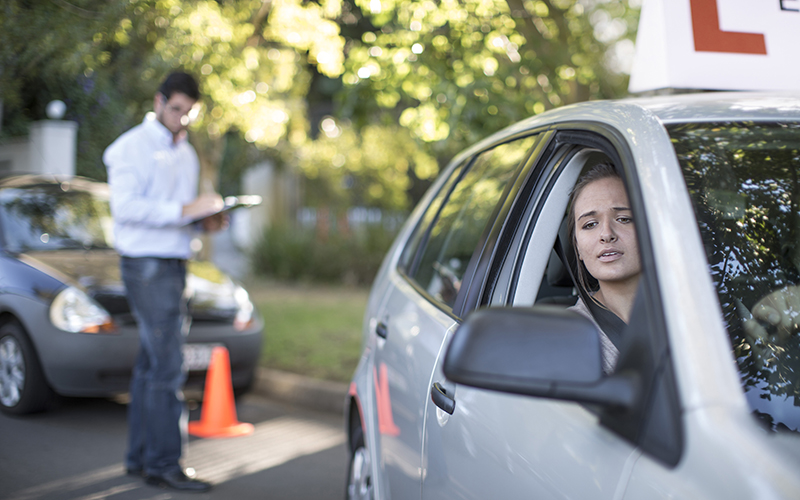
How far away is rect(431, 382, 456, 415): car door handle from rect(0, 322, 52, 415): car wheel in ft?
12.6

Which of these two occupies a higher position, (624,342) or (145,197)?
(145,197)

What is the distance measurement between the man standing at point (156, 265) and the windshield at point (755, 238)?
270cm

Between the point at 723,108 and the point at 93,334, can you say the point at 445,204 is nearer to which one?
the point at 723,108

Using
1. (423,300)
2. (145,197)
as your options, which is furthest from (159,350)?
(423,300)

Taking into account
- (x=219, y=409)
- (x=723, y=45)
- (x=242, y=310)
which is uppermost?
(x=723, y=45)

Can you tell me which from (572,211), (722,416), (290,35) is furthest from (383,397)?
(290,35)

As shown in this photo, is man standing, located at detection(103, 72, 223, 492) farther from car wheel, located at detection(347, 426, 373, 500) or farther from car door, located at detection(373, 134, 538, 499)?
car door, located at detection(373, 134, 538, 499)

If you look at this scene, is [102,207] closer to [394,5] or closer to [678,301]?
[394,5]

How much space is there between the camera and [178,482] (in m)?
3.62

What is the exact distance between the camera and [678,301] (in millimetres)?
1192

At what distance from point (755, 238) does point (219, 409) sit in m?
3.85

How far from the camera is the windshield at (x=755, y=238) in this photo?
1.55m

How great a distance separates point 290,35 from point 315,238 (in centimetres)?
A: 621

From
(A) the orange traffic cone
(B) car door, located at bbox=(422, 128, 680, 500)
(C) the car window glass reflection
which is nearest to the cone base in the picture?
(A) the orange traffic cone
